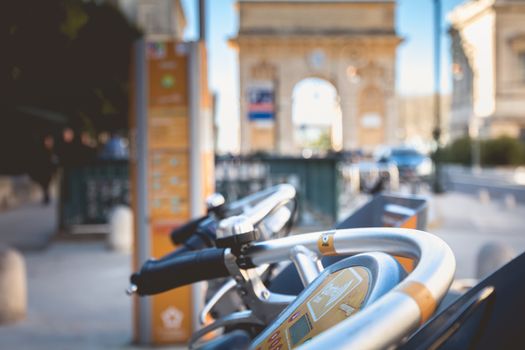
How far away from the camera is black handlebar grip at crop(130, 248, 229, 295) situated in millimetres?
1534

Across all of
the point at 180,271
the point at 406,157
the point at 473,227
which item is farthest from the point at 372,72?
the point at 180,271

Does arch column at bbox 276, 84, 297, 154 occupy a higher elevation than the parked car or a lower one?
higher

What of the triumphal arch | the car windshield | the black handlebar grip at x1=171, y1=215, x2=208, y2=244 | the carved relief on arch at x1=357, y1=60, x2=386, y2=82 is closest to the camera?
the black handlebar grip at x1=171, y1=215, x2=208, y2=244

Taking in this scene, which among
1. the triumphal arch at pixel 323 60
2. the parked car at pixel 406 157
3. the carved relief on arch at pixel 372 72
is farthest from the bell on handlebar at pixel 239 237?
the carved relief on arch at pixel 372 72

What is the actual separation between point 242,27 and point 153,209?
40450 millimetres

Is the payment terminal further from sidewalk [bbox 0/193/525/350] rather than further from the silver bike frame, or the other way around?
sidewalk [bbox 0/193/525/350]

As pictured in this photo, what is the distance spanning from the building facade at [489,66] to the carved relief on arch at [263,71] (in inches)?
497

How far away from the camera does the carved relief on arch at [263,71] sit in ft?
154

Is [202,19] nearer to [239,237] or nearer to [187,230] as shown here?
[187,230]

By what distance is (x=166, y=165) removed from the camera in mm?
5750

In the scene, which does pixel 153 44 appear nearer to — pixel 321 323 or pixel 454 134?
pixel 321 323

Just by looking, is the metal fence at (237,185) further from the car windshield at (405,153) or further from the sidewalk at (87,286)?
the car windshield at (405,153)

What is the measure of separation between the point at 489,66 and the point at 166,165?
34.5 m

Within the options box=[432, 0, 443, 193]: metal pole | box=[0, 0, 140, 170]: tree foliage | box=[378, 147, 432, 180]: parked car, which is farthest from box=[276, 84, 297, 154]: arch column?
box=[0, 0, 140, 170]: tree foliage
